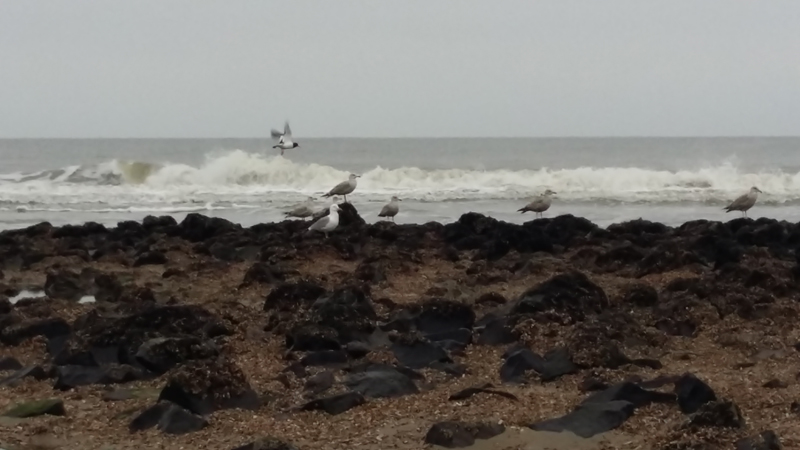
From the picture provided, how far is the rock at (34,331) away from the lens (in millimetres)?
6996

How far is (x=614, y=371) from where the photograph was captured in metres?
5.83

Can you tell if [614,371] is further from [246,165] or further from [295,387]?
[246,165]

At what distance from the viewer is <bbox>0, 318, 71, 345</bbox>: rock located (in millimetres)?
6996

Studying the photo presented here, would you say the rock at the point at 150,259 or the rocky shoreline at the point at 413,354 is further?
the rock at the point at 150,259

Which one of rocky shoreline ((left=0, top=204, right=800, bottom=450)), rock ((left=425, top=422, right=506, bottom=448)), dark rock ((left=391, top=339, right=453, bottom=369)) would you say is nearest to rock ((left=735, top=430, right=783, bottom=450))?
rocky shoreline ((left=0, top=204, right=800, bottom=450))

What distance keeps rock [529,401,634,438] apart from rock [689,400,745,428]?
39cm

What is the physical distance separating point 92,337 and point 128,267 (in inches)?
191

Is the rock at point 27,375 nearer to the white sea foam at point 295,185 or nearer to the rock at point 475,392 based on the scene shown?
the rock at point 475,392

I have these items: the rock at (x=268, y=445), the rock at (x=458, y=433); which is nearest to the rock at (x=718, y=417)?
the rock at (x=458, y=433)

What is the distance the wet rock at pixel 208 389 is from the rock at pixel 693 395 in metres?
2.20

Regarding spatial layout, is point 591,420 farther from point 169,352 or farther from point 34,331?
point 34,331

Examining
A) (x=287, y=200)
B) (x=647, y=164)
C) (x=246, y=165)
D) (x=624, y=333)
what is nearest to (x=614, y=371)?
(x=624, y=333)

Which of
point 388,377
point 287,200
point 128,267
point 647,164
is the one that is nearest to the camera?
point 388,377

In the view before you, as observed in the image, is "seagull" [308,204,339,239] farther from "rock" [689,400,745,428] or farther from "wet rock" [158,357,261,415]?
"rock" [689,400,745,428]
